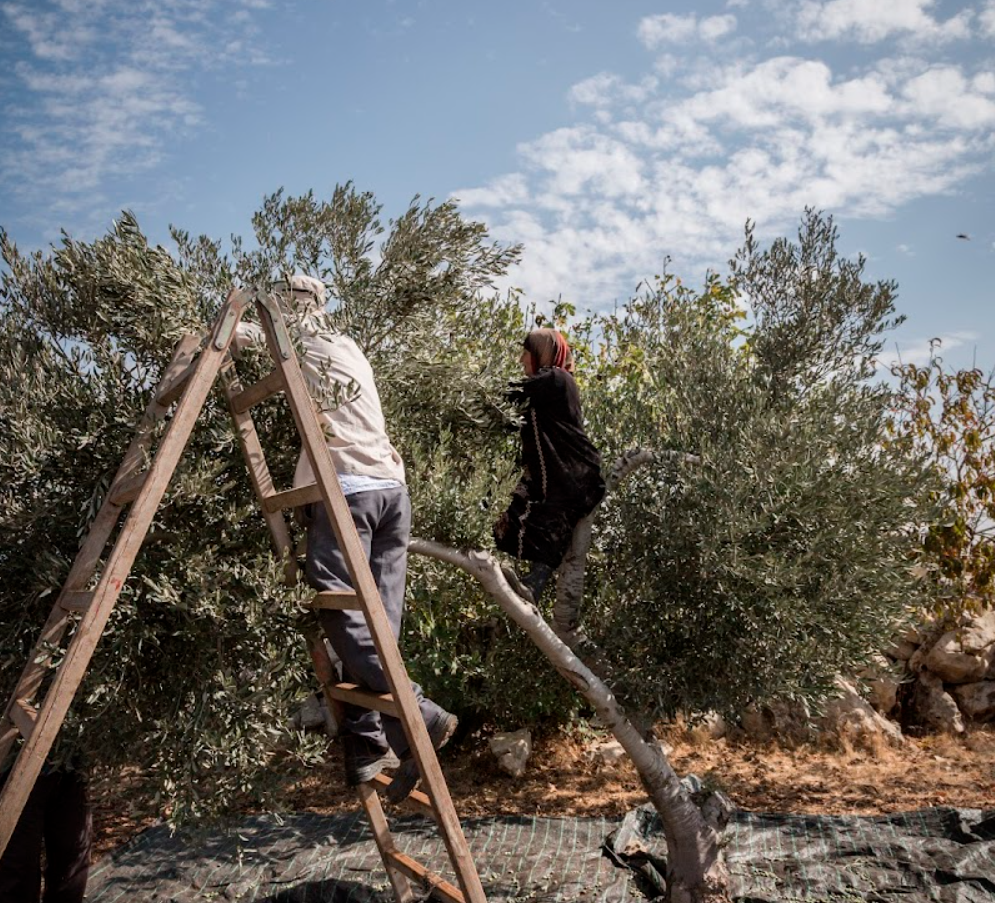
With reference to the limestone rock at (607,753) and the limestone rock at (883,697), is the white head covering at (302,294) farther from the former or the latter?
the limestone rock at (883,697)

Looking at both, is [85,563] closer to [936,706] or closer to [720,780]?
[720,780]

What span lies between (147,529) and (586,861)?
4.61 m

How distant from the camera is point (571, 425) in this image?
21.7 ft

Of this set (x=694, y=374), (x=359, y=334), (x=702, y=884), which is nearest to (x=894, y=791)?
(x=702, y=884)

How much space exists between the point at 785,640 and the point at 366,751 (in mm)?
2944

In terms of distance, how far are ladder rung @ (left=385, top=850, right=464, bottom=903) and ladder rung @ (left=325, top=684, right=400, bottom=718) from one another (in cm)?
114

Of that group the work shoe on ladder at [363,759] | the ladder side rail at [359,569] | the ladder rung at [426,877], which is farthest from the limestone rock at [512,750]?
the ladder side rail at [359,569]

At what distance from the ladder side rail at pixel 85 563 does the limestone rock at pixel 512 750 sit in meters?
6.51

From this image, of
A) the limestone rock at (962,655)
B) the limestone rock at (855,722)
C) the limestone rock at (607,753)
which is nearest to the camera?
the limestone rock at (607,753)

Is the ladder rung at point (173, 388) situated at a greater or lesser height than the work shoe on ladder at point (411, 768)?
greater

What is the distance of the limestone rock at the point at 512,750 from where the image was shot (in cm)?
1026

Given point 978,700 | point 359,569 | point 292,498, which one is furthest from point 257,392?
point 978,700

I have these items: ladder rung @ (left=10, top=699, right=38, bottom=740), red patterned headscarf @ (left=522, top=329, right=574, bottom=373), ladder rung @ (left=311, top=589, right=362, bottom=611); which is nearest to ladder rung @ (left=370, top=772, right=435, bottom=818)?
ladder rung @ (left=311, top=589, right=362, bottom=611)

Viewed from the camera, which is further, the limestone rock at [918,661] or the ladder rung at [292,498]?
the limestone rock at [918,661]
